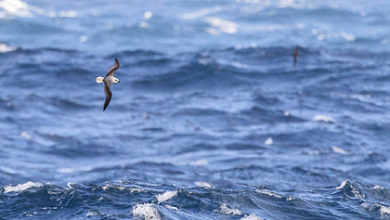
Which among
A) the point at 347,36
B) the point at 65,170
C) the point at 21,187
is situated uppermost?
the point at 347,36

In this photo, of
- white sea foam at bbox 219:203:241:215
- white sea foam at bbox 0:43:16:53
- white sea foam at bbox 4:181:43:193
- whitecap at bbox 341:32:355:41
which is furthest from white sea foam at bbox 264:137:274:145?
whitecap at bbox 341:32:355:41

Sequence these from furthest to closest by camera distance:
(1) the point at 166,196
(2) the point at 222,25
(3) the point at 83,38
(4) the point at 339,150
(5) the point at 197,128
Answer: (2) the point at 222,25 → (3) the point at 83,38 → (5) the point at 197,128 → (4) the point at 339,150 → (1) the point at 166,196

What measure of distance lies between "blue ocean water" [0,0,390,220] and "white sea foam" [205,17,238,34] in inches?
172

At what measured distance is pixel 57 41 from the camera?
67000mm

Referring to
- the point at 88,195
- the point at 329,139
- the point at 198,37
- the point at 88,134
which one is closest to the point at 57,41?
the point at 198,37

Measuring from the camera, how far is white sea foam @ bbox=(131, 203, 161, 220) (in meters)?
23.3

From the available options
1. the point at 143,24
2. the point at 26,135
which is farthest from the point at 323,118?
the point at 143,24

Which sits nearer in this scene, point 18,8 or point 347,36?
point 347,36

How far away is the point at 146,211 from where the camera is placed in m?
23.7

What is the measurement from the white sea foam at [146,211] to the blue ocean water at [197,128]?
0.23 ft

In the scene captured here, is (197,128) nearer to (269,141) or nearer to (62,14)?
(269,141)

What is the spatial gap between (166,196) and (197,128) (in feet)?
48.0

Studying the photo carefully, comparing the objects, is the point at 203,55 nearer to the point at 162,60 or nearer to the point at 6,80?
the point at 162,60

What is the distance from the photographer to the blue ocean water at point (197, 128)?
85.8ft
